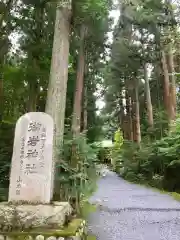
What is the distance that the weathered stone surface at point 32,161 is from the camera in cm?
477

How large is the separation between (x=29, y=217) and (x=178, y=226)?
332 cm

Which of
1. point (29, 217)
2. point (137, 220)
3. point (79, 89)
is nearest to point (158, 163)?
point (79, 89)

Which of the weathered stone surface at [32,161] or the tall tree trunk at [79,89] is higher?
the tall tree trunk at [79,89]

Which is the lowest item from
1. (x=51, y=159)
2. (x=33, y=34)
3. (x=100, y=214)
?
(x=100, y=214)

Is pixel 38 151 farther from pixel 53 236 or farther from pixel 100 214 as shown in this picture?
pixel 100 214

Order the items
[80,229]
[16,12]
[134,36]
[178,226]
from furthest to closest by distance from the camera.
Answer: [134,36]
[16,12]
[178,226]
[80,229]

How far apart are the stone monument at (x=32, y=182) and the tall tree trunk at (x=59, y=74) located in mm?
1181

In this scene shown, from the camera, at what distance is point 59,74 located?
6906 millimetres

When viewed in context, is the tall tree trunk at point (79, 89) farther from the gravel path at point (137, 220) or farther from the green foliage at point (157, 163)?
the green foliage at point (157, 163)

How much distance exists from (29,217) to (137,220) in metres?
3.11

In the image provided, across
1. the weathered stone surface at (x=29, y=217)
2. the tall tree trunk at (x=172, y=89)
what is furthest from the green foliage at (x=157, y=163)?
the weathered stone surface at (x=29, y=217)

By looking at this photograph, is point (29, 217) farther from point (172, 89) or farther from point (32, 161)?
point (172, 89)

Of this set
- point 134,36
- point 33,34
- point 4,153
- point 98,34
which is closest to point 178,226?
point 4,153

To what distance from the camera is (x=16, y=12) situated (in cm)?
1050
